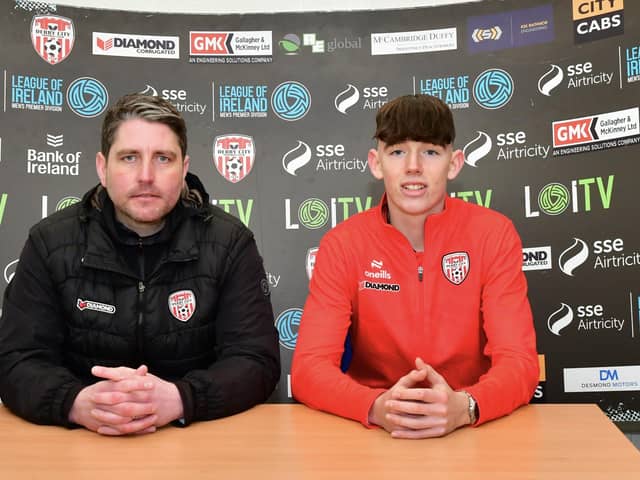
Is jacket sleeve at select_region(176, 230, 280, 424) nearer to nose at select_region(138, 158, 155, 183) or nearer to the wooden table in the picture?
the wooden table

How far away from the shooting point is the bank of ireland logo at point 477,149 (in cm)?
274

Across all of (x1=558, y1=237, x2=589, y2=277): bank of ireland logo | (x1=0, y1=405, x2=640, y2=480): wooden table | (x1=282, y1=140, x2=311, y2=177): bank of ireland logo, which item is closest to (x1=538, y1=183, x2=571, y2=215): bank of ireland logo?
(x1=558, y1=237, x2=589, y2=277): bank of ireland logo

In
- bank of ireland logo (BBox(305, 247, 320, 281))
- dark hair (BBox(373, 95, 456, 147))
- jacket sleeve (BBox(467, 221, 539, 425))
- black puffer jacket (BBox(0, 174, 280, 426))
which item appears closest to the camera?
jacket sleeve (BBox(467, 221, 539, 425))

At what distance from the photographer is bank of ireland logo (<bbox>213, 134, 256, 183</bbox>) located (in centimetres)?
282

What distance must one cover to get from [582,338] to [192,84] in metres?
2.03

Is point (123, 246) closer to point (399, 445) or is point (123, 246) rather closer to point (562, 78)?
point (399, 445)

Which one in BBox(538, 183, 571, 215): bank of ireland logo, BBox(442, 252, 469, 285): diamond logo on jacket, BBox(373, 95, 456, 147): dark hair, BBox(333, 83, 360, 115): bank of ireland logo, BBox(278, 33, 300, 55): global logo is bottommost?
BBox(442, 252, 469, 285): diamond logo on jacket

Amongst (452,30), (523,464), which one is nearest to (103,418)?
(523,464)

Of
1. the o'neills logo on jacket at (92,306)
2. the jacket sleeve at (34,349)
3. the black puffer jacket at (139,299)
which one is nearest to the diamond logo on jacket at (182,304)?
the black puffer jacket at (139,299)

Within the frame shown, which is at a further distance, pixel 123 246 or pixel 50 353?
pixel 123 246

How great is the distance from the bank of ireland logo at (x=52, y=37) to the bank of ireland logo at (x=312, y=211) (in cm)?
125

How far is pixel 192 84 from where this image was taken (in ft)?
9.34

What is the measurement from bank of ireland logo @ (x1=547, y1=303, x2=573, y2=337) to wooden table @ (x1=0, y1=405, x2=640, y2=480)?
1295 millimetres

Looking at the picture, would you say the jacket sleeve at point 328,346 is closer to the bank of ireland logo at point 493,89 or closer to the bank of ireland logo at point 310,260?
the bank of ireland logo at point 310,260
